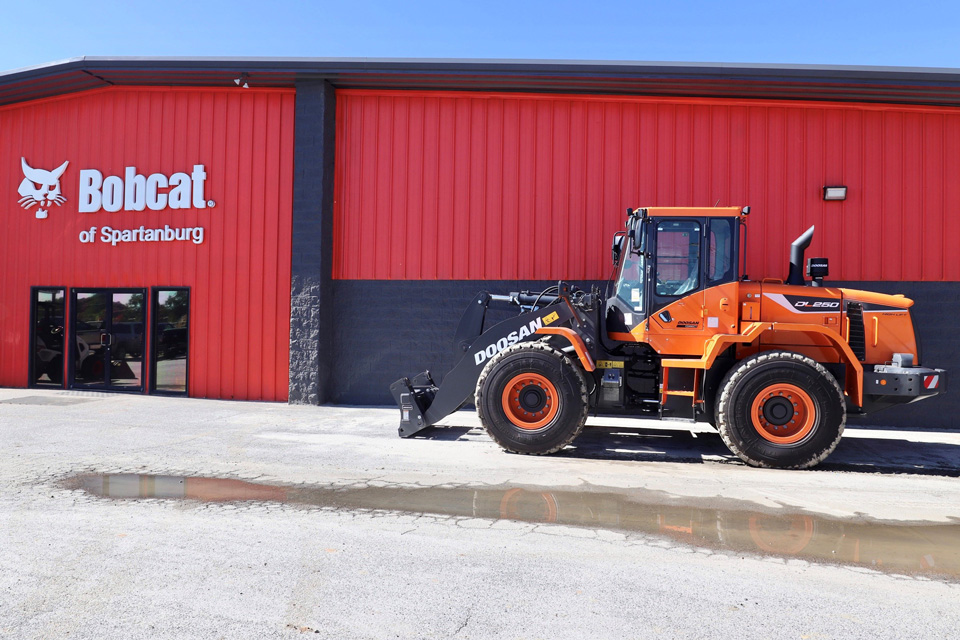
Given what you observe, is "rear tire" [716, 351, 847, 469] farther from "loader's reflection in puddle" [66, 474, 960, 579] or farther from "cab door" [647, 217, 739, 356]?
"loader's reflection in puddle" [66, 474, 960, 579]

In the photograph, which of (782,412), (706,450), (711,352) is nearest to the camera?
(782,412)

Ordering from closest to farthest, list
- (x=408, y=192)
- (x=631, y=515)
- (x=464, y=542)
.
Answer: (x=464, y=542)
(x=631, y=515)
(x=408, y=192)

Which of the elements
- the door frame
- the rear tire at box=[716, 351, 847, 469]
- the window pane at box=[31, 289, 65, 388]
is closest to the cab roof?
the rear tire at box=[716, 351, 847, 469]

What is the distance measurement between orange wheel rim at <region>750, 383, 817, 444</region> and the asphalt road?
49 centimetres

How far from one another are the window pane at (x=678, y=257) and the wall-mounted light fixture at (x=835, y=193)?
4.72m

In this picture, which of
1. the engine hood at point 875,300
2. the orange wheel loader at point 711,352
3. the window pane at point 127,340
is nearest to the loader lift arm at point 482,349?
the orange wheel loader at point 711,352

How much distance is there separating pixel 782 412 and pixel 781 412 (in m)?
0.01

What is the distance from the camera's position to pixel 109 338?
1207 centimetres

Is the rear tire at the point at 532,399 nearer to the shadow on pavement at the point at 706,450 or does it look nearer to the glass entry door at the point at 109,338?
the shadow on pavement at the point at 706,450

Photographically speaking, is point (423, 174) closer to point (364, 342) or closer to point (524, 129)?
point (524, 129)

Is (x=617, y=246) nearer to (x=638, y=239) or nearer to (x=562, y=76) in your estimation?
(x=638, y=239)

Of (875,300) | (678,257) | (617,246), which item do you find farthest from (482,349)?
(875,300)

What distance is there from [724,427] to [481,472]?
2788mm

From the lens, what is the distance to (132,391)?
11969mm
